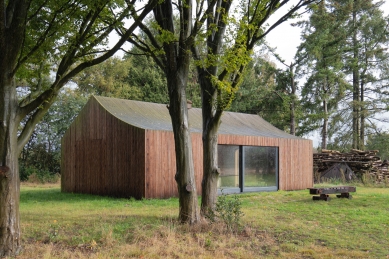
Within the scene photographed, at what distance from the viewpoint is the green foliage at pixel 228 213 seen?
7.51m

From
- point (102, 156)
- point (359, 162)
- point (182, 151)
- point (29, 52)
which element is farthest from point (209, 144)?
point (359, 162)

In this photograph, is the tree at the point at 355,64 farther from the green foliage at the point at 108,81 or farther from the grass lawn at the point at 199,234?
the grass lawn at the point at 199,234

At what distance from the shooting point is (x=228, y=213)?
7.71 metres

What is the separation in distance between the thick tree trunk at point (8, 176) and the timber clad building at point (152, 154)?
739 cm

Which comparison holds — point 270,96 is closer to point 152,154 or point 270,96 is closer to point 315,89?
point 315,89

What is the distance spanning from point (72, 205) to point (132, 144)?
121 inches

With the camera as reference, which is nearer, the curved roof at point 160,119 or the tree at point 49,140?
the curved roof at point 160,119

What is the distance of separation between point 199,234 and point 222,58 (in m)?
3.21

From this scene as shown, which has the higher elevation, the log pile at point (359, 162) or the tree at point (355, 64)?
the tree at point (355, 64)

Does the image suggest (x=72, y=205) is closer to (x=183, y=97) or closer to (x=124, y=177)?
(x=124, y=177)

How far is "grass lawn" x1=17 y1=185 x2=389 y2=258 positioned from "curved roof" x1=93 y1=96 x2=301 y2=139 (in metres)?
4.65

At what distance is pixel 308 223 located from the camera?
8.62m

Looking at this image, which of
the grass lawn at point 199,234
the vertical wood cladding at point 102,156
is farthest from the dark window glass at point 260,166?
the grass lawn at point 199,234

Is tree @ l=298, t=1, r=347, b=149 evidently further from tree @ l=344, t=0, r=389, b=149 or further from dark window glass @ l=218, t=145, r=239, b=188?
dark window glass @ l=218, t=145, r=239, b=188
